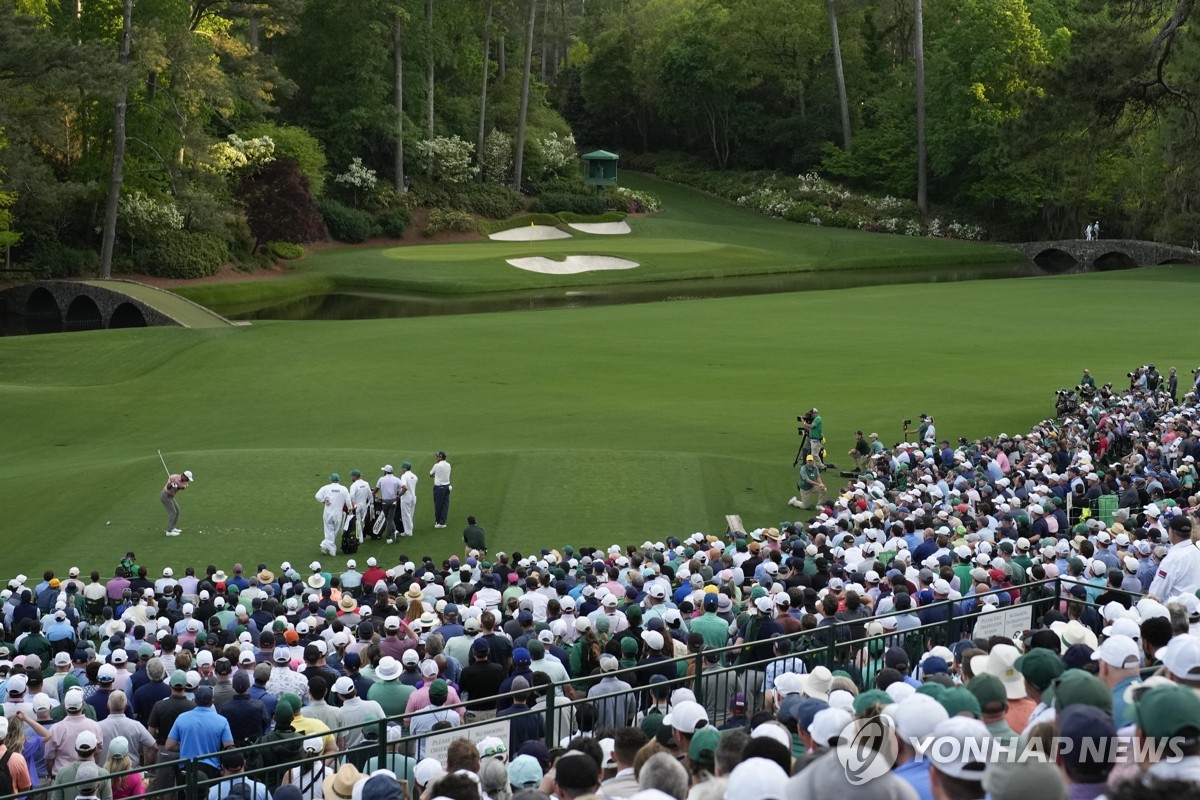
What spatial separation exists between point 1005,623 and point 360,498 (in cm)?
1207

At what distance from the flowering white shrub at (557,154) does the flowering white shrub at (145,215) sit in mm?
29928

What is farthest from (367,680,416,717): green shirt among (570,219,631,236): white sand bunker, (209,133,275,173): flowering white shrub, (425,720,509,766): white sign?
(570,219,631,236): white sand bunker

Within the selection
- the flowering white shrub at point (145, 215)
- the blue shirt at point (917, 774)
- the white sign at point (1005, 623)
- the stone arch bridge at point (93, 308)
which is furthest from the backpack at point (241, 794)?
the flowering white shrub at point (145, 215)

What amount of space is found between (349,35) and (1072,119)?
55215mm

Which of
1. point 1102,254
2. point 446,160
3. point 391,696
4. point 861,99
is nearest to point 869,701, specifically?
point 391,696

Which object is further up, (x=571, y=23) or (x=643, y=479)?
(x=571, y=23)

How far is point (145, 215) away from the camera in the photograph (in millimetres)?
57906

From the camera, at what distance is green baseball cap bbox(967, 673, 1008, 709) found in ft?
22.0

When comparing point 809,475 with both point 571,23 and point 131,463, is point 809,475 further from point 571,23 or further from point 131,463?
point 571,23

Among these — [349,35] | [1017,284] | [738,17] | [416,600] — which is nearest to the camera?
[416,600]

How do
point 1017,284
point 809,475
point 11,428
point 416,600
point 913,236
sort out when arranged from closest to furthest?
point 416,600 → point 809,475 → point 11,428 → point 1017,284 → point 913,236

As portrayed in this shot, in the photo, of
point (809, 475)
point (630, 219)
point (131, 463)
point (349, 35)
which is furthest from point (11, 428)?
point (630, 219)

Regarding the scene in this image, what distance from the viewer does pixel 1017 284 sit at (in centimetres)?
5738

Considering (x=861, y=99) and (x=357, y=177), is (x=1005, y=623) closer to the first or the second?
(x=357, y=177)
